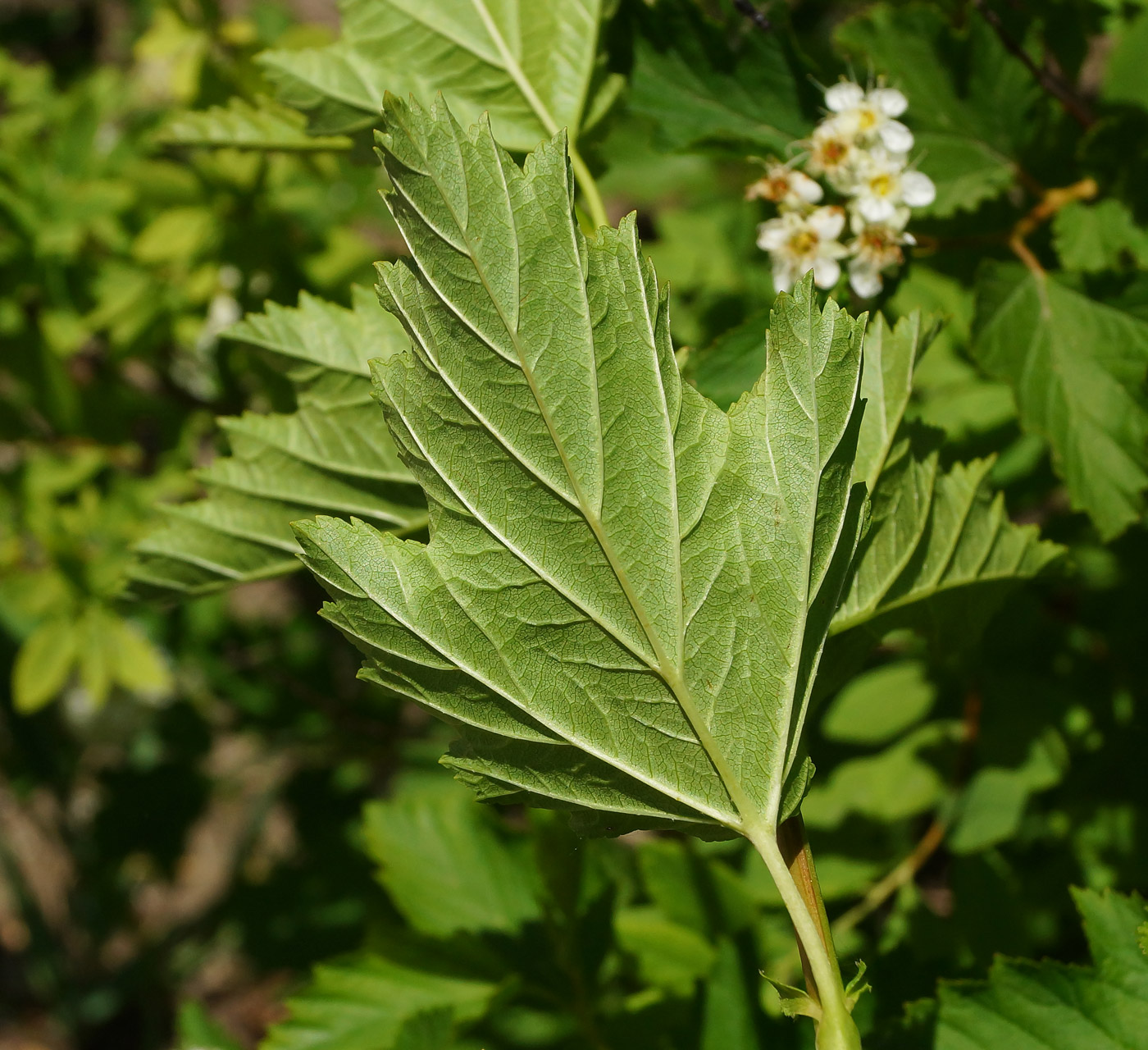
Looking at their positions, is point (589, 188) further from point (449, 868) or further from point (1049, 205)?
point (449, 868)

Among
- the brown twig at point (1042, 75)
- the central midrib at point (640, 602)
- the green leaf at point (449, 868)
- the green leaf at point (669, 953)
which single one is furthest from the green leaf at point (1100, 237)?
the green leaf at point (449, 868)

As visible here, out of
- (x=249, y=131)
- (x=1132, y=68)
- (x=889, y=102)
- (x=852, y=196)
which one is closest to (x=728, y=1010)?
(x=852, y=196)

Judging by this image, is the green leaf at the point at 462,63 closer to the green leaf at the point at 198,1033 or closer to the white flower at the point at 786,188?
the white flower at the point at 786,188

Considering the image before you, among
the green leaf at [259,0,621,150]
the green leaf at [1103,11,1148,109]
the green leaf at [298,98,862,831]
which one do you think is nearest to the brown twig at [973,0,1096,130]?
the green leaf at [1103,11,1148,109]

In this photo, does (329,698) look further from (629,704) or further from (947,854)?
(629,704)

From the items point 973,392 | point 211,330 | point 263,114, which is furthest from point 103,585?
point 973,392
